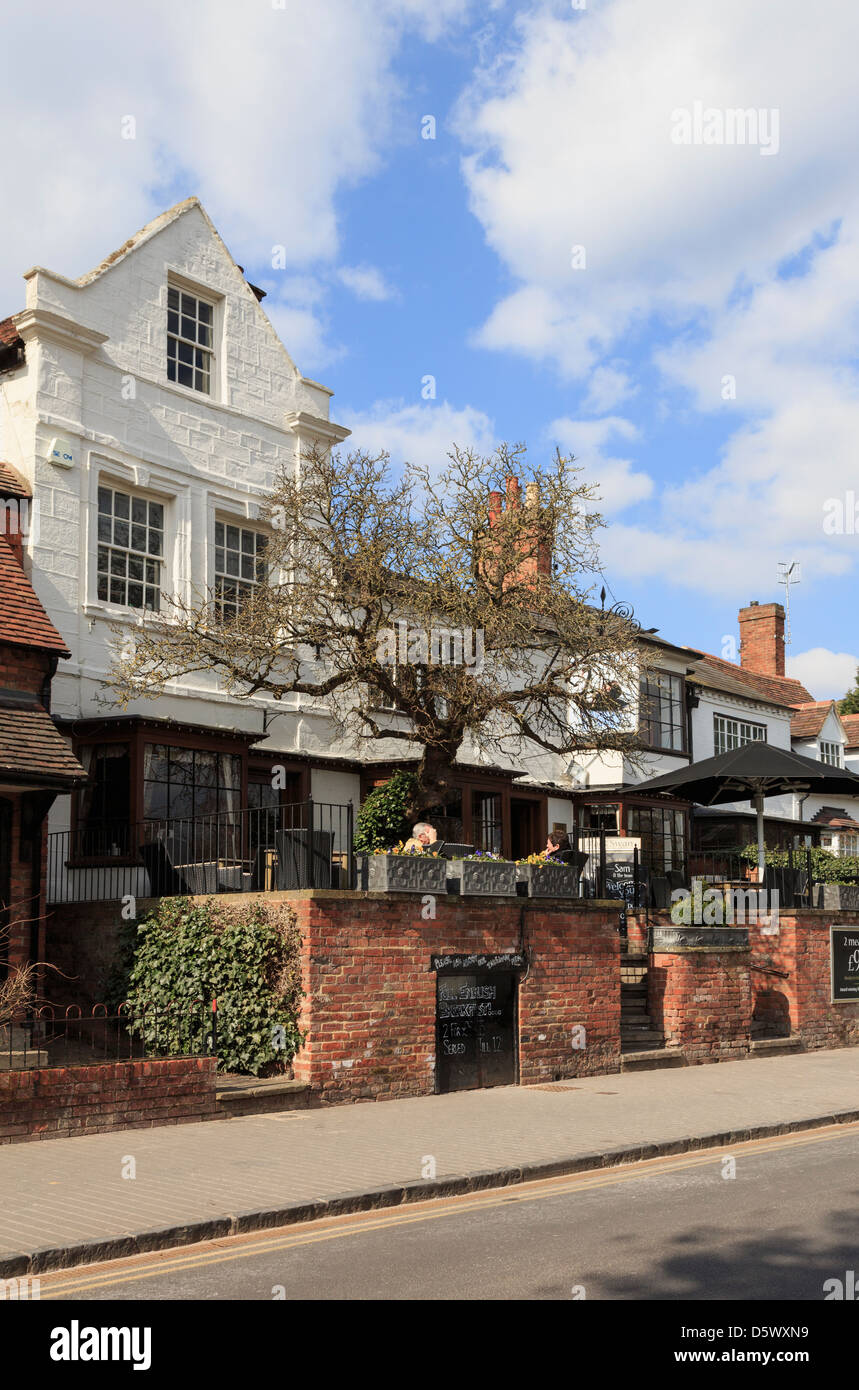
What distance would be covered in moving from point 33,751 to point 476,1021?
5.80m

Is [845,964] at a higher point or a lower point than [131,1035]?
higher

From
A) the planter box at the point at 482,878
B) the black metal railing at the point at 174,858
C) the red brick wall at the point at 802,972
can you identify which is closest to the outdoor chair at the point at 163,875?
the black metal railing at the point at 174,858

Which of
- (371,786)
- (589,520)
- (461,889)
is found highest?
(589,520)

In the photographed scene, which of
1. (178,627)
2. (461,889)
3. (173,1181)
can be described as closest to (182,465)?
(178,627)

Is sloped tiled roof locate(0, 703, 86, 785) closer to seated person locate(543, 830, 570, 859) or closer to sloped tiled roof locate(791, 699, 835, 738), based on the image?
seated person locate(543, 830, 570, 859)

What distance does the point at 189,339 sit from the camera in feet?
67.2

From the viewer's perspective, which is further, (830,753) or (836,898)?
(830,753)

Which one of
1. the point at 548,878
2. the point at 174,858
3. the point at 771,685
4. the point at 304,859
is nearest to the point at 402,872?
the point at 304,859

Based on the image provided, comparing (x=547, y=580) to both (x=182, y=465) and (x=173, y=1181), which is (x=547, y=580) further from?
(x=173, y=1181)

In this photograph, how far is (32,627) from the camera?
15.5 meters

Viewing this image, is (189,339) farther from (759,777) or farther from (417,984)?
(417,984)

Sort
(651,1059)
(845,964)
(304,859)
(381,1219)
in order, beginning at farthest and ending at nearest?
(845,964)
(651,1059)
(304,859)
(381,1219)
